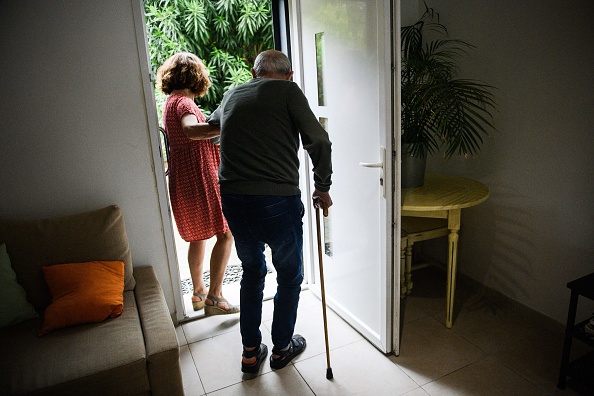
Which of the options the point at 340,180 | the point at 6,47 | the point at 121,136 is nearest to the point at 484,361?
the point at 340,180

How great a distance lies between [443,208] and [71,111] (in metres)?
1.99

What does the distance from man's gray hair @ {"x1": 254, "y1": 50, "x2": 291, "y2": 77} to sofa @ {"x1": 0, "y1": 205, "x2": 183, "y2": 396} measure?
110cm

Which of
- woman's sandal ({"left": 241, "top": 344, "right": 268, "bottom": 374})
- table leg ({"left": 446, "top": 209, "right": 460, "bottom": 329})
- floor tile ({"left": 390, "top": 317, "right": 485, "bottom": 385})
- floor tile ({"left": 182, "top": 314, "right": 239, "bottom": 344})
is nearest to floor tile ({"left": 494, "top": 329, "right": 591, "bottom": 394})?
floor tile ({"left": 390, "top": 317, "right": 485, "bottom": 385})

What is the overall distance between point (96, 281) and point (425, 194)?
1759 mm

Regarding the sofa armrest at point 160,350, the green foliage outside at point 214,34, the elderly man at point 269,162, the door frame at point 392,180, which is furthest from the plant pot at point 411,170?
the green foliage outside at point 214,34

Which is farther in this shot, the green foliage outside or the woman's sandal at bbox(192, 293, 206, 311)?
the green foliage outside

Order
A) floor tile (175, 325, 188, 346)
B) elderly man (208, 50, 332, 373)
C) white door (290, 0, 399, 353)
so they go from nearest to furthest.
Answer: elderly man (208, 50, 332, 373)
white door (290, 0, 399, 353)
floor tile (175, 325, 188, 346)

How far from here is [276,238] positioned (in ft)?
6.29

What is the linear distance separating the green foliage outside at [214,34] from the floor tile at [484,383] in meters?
3.14

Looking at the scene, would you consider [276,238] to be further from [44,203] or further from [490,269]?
[490,269]

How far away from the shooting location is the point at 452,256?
7.59 feet

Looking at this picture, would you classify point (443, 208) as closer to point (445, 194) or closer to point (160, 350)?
point (445, 194)

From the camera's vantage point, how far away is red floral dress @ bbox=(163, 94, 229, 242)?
7.89 feet

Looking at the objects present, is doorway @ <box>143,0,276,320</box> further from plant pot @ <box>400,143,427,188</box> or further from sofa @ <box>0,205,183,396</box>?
plant pot @ <box>400,143,427,188</box>
